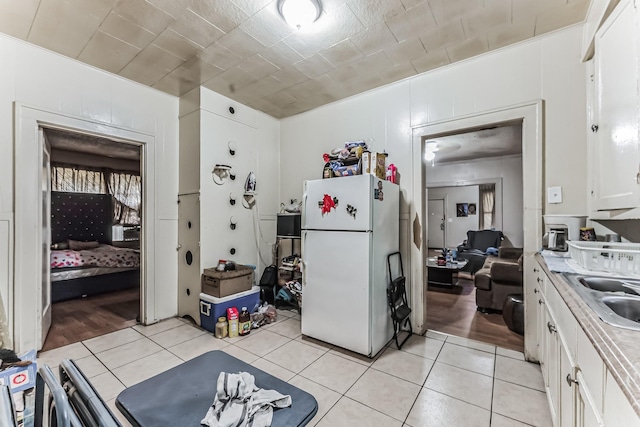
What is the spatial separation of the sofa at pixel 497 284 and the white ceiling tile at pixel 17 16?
4723 mm

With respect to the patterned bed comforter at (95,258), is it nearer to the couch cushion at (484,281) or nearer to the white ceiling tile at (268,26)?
the white ceiling tile at (268,26)

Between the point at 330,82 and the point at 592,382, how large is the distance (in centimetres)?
300

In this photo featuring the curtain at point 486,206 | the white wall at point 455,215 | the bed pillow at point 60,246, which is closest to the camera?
the bed pillow at point 60,246

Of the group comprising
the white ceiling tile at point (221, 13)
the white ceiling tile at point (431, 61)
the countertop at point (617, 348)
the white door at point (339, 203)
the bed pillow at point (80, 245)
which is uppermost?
the white ceiling tile at point (221, 13)

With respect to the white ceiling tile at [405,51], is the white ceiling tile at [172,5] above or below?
above

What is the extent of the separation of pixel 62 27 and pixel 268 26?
5.17 feet

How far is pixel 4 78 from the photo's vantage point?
2252mm

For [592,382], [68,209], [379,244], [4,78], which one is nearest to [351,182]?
[379,244]

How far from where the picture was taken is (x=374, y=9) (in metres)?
1.97

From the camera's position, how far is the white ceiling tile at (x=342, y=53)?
2.39 metres

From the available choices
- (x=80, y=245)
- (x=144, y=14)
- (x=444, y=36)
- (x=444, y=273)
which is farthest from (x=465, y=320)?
(x=80, y=245)

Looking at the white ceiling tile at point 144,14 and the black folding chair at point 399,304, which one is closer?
the white ceiling tile at point 144,14

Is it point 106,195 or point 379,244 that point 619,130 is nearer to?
point 379,244

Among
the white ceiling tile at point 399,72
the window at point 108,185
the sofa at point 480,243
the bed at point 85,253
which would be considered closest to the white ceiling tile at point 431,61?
the white ceiling tile at point 399,72
